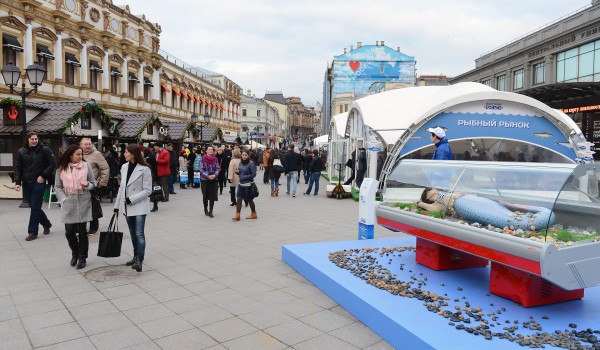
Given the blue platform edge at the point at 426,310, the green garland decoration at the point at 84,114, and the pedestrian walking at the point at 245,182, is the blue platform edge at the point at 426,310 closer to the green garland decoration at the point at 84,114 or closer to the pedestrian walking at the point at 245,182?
the pedestrian walking at the point at 245,182

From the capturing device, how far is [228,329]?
448 cm

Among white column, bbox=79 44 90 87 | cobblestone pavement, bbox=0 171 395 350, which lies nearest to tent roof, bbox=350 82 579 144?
cobblestone pavement, bbox=0 171 395 350

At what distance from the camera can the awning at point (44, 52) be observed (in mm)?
25078

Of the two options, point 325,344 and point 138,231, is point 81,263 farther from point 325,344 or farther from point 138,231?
point 325,344

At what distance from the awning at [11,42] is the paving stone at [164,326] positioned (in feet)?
77.4

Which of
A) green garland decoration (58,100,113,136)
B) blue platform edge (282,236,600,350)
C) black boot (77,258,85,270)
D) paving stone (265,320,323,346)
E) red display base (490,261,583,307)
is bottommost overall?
paving stone (265,320,323,346)

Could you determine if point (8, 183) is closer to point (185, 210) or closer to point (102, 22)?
point (185, 210)

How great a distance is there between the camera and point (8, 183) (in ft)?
47.1

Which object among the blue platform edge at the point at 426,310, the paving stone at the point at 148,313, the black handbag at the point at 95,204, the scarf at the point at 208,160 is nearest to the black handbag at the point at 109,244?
the black handbag at the point at 95,204

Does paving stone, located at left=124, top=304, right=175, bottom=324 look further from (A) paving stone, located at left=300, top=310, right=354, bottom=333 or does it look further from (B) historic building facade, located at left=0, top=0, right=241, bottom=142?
(B) historic building facade, located at left=0, top=0, right=241, bottom=142

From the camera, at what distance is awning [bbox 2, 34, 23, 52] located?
74.2 ft

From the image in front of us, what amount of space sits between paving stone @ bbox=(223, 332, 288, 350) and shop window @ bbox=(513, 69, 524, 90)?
3754cm

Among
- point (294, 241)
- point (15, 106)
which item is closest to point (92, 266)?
point (294, 241)

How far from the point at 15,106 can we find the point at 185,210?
21.0ft
